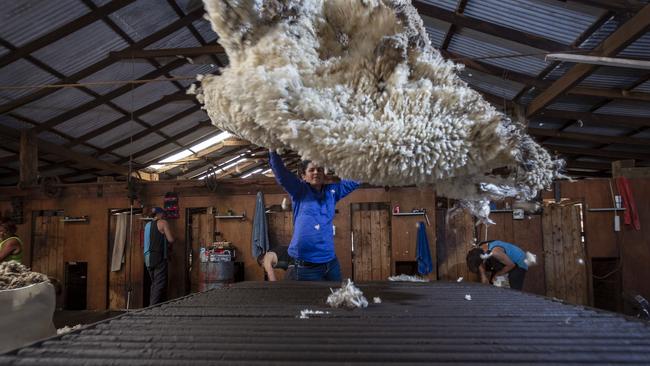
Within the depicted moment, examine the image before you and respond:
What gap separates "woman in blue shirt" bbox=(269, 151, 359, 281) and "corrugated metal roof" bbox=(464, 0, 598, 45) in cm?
314

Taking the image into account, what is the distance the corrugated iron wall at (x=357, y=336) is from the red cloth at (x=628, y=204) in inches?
211

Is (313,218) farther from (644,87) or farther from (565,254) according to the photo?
(565,254)

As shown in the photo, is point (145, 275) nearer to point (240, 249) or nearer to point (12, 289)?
point (240, 249)

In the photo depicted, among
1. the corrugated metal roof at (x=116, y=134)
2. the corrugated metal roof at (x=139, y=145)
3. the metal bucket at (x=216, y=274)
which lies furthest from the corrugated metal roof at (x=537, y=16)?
the corrugated metal roof at (x=139, y=145)

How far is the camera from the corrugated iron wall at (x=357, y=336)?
0.95m

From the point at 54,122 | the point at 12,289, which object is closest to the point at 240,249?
the point at 54,122

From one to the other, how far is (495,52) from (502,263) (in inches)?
104

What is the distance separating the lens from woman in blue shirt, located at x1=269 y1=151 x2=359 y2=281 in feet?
8.09

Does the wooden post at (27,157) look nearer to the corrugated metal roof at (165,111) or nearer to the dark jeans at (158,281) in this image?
the corrugated metal roof at (165,111)

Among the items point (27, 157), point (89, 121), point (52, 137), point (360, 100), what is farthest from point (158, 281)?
point (360, 100)

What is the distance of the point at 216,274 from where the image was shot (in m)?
6.29

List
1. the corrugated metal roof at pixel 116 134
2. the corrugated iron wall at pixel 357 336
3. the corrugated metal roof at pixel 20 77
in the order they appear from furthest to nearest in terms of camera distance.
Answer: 1. the corrugated metal roof at pixel 116 134
2. the corrugated metal roof at pixel 20 77
3. the corrugated iron wall at pixel 357 336

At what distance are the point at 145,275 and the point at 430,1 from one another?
19.0 feet

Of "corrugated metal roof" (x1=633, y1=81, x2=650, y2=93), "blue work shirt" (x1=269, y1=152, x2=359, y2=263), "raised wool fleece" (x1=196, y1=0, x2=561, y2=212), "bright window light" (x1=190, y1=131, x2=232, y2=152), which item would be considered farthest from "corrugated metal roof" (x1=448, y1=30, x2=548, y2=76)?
"bright window light" (x1=190, y1=131, x2=232, y2=152)
